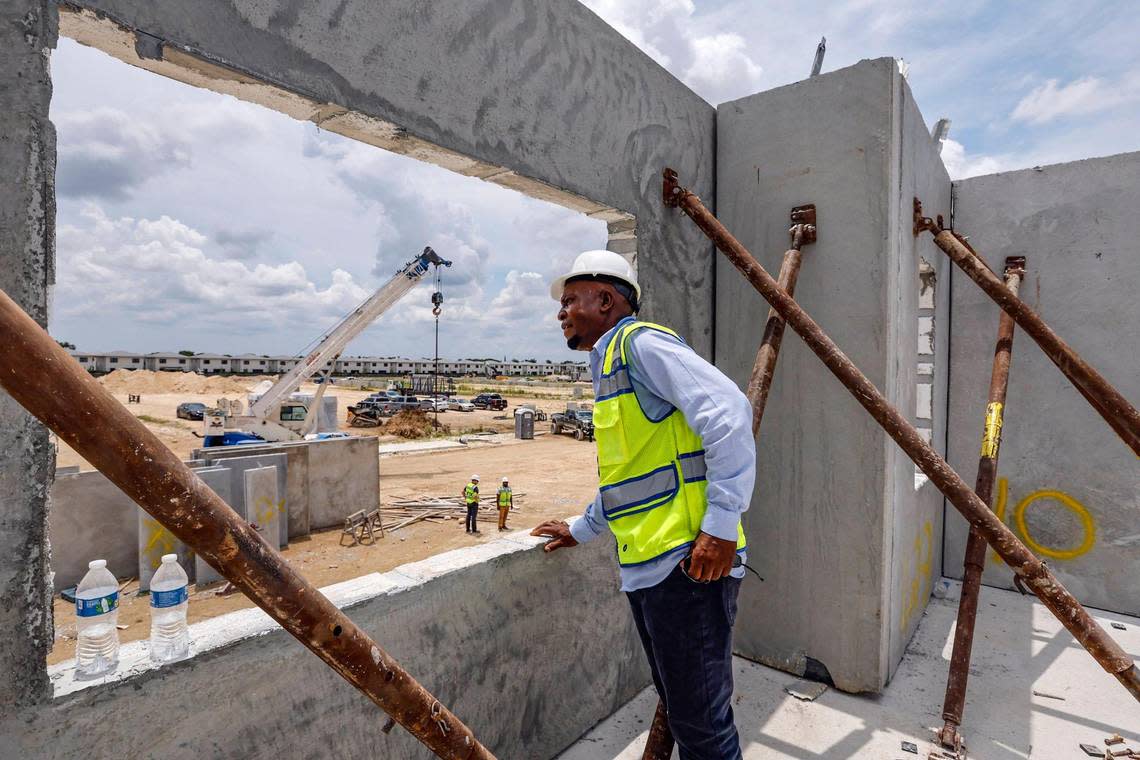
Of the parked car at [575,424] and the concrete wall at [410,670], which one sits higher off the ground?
the concrete wall at [410,670]

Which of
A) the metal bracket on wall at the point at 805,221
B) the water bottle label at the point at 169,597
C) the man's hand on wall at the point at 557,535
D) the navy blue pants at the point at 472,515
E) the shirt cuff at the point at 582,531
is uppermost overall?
the metal bracket on wall at the point at 805,221

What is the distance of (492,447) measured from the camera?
78.5 ft

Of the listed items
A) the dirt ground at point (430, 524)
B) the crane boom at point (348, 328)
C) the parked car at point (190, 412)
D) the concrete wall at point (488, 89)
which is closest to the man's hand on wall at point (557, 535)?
the concrete wall at point (488, 89)

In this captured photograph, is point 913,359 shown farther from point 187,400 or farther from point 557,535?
point 187,400

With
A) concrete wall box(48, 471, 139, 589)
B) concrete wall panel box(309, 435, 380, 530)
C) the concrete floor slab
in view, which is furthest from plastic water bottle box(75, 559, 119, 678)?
concrete wall panel box(309, 435, 380, 530)

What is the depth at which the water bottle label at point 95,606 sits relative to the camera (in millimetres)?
1675

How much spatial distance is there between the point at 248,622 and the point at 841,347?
12.1ft

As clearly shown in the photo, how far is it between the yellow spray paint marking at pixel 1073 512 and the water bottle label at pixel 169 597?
7.02 meters

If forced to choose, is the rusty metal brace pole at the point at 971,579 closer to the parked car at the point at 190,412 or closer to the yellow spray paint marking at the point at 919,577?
the yellow spray paint marking at the point at 919,577

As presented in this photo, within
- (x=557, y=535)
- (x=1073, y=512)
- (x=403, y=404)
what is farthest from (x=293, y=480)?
(x=403, y=404)

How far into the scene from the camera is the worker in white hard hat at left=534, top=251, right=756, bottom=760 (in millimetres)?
1985

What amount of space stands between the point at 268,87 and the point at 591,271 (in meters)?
1.35

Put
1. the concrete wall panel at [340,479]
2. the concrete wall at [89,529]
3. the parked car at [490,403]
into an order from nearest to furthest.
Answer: the concrete wall at [89,529], the concrete wall panel at [340,479], the parked car at [490,403]

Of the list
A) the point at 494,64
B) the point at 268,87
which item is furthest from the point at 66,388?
the point at 494,64
